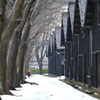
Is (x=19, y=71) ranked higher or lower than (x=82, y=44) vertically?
lower

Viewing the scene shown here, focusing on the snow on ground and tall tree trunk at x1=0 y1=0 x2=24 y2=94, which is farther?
the snow on ground

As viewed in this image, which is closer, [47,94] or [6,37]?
[6,37]

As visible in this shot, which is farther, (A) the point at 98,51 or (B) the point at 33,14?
(A) the point at 98,51

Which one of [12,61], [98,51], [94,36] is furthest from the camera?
[94,36]

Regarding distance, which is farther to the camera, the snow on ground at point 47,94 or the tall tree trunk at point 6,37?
the snow on ground at point 47,94

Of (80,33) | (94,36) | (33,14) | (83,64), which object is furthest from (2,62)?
(80,33)

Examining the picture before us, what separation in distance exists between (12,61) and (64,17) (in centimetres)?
2633

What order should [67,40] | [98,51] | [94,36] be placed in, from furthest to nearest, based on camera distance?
[67,40], [94,36], [98,51]

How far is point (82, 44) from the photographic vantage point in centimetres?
3319

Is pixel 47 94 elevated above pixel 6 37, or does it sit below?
below

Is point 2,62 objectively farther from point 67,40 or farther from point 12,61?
point 67,40

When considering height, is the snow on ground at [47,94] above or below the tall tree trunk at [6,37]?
below

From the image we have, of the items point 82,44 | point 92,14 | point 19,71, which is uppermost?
point 92,14

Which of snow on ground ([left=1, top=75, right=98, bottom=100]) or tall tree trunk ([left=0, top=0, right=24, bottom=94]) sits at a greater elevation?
tall tree trunk ([left=0, top=0, right=24, bottom=94])
